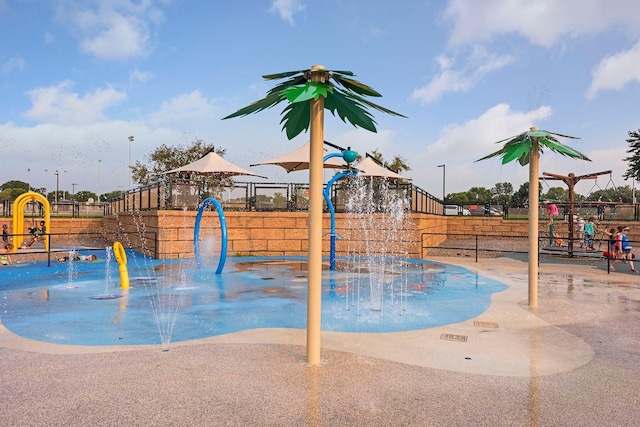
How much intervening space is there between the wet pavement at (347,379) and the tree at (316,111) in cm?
61

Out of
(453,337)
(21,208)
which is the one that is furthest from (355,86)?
(21,208)

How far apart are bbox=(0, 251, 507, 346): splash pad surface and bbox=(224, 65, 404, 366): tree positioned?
1.61 m

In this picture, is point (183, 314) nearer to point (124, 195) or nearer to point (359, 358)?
point (359, 358)

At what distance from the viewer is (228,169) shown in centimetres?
1642

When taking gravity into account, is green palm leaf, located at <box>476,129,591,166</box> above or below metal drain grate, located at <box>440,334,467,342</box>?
above

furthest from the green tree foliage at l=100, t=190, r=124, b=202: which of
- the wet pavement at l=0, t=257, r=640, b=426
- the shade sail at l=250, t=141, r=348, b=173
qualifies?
the wet pavement at l=0, t=257, r=640, b=426

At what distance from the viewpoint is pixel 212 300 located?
8805 mm

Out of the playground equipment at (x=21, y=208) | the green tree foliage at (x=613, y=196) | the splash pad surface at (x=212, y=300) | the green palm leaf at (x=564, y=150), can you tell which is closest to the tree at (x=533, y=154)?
the green palm leaf at (x=564, y=150)

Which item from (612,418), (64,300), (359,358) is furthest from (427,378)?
(64,300)

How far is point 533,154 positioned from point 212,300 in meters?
6.61

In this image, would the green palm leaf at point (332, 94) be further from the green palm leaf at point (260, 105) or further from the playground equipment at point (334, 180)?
the playground equipment at point (334, 180)

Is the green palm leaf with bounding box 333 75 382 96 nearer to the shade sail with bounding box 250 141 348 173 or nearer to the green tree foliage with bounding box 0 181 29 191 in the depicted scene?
the shade sail with bounding box 250 141 348 173

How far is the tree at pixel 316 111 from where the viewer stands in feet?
16.4

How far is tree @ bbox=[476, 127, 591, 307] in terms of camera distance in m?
8.04
